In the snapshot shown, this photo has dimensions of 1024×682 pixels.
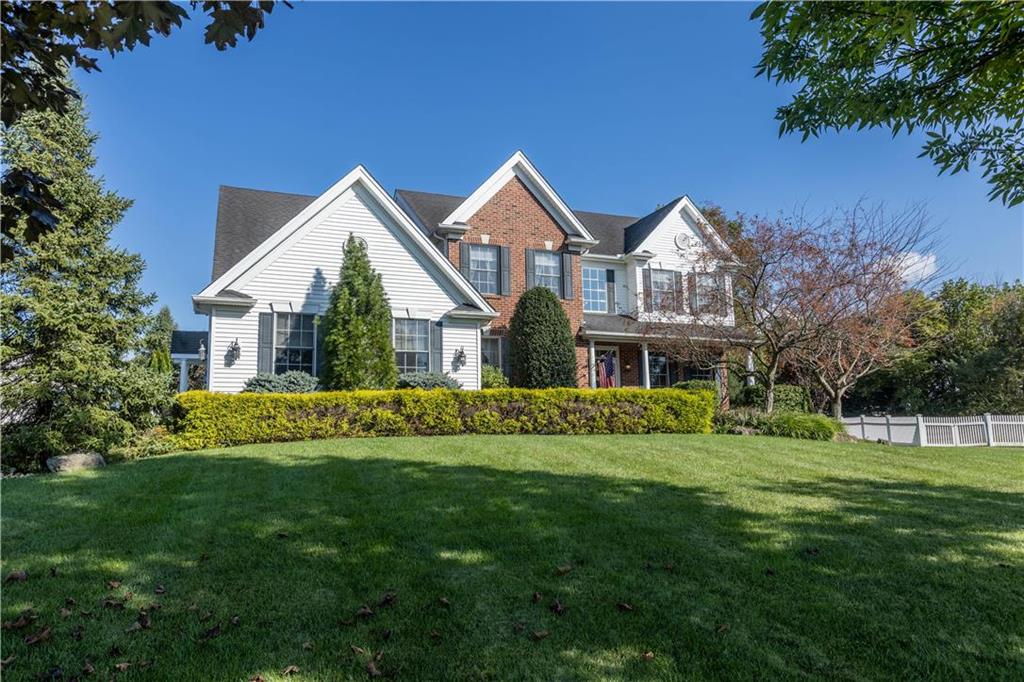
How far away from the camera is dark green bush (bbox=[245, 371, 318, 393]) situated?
13031 mm

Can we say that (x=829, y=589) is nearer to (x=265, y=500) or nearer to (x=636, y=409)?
(x=265, y=500)

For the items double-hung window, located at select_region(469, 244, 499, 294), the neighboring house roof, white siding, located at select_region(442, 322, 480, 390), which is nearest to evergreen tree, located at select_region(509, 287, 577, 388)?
white siding, located at select_region(442, 322, 480, 390)

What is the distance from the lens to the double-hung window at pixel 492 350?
60.0ft

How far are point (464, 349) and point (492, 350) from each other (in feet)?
8.79

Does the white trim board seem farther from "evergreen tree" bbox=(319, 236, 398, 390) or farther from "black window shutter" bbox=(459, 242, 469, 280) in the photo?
"evergreen tree" bbox=(319, 236, 398, 390)

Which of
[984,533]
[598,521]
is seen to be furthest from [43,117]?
[984,533]

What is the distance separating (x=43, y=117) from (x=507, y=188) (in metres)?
12.4

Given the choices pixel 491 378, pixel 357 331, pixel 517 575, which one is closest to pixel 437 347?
pixel 491 378

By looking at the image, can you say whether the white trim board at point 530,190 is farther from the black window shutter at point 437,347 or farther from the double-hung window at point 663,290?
the black window shutter at point 437,347

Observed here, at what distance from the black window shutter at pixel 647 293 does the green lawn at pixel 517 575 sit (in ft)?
42.9

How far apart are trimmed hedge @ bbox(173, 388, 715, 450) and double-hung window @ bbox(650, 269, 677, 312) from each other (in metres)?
5.79

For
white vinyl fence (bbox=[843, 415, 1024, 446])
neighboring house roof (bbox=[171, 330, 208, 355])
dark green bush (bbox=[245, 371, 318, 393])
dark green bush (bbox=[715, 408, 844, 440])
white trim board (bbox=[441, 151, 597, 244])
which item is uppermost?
white trim board (bbox=[441, 151, 597, 244])

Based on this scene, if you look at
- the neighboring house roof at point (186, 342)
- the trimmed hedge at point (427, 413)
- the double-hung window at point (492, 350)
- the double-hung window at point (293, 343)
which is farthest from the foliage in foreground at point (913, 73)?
the neighboring house roof at point (186, 342)

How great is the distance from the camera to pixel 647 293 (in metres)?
20.4
